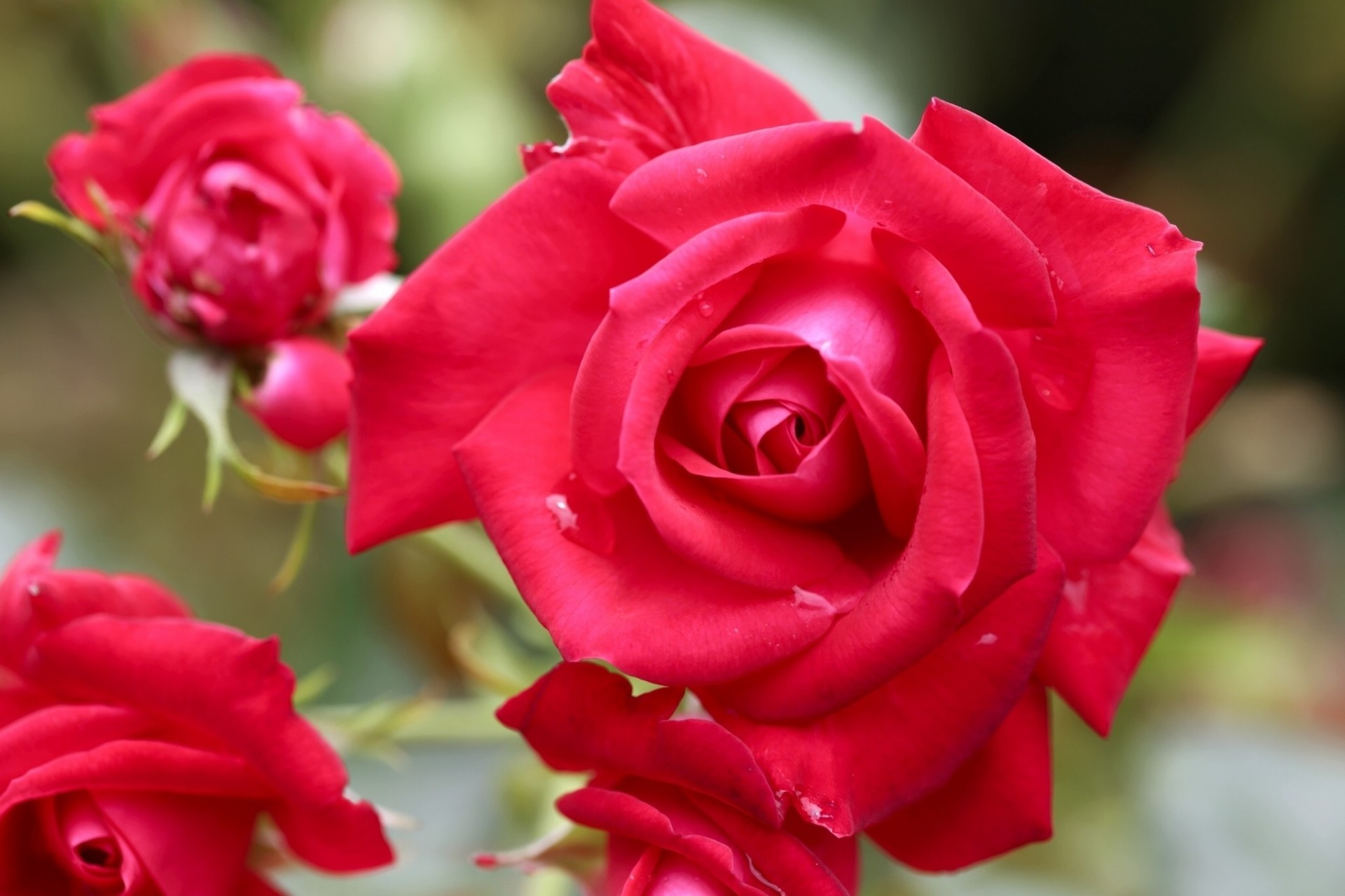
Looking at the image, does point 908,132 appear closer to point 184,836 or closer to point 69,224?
point 69,224

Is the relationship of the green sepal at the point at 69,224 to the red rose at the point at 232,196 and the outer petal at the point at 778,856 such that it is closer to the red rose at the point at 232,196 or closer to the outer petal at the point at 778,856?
the red rose at the point at 232,196

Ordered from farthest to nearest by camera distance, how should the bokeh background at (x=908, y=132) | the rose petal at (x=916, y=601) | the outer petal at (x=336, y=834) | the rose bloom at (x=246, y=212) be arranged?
the bokeh background at (x=908, y=132)
the rose bloom at (x=246, y=212)
the outer petal at (x=336, y=834)
the rose petal at (x=916, y=601)

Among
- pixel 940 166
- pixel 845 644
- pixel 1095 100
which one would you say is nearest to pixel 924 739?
pixel 845 644

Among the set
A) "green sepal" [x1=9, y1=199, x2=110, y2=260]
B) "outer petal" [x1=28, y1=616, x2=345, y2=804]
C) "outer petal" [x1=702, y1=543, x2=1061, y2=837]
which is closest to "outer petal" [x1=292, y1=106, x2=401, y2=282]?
"green sepal" [x1=9, y1=199, x2=110, y2=260]

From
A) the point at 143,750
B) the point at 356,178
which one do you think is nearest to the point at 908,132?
the point at 356,178

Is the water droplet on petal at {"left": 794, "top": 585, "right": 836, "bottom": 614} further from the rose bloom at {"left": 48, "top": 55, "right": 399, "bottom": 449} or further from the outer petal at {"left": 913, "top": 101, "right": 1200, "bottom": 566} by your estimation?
the rose bloom at {"left": 48, "top": 55, "right": 399, "bottom": 449}

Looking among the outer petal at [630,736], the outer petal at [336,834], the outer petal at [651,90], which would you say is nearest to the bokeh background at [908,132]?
the outer petal at [336,834]

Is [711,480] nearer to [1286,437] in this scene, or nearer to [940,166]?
[940,166]
